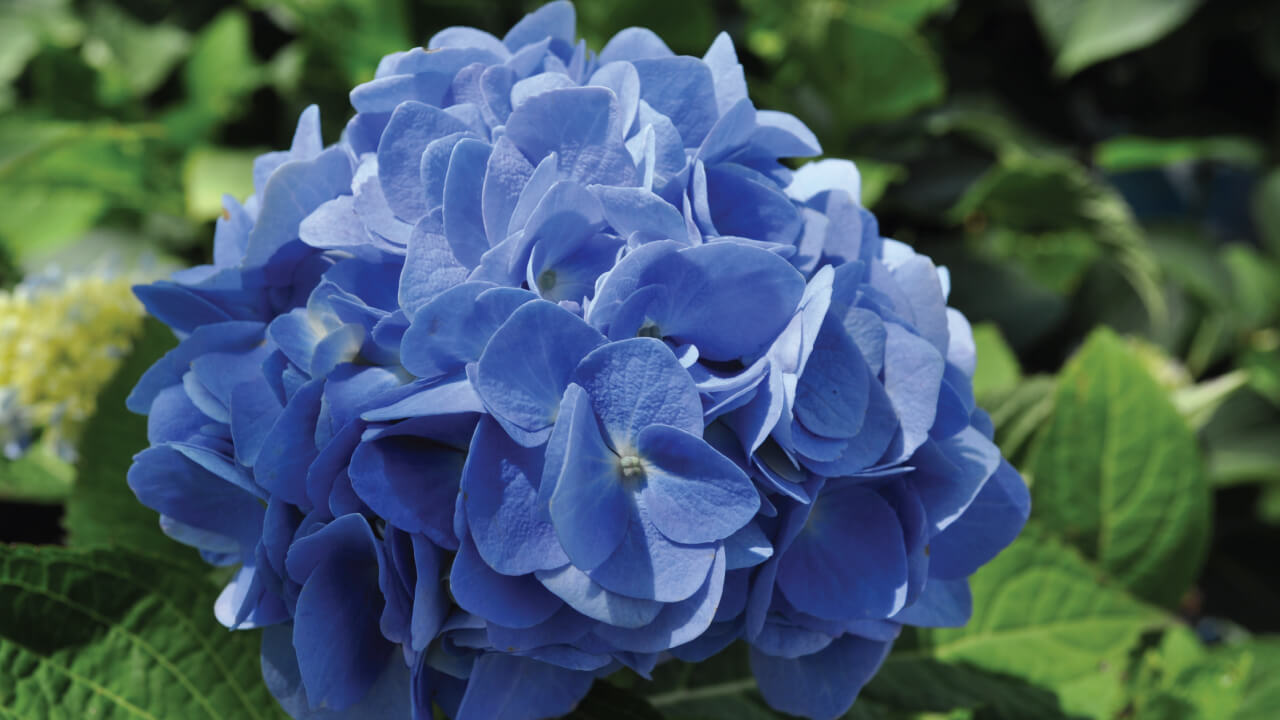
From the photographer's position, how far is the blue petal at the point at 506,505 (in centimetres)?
46

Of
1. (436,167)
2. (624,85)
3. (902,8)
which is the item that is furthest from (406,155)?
(902,8)

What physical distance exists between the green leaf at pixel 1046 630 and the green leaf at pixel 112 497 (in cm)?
62

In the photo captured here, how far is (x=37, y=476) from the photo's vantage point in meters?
0.93

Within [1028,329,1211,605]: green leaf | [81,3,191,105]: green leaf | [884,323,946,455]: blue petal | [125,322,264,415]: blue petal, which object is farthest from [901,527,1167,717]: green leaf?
[81,3,191,105]: green leaf

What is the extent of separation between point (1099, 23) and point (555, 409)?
58.3 inches

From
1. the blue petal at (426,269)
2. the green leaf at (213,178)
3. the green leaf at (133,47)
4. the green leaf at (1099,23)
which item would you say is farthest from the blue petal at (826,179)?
the green leaf at (133,47)

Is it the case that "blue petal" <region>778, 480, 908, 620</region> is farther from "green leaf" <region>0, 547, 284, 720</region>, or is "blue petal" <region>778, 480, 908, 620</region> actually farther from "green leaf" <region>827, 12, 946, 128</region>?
"green leaf" <region>827, 12, 946, 128</region>

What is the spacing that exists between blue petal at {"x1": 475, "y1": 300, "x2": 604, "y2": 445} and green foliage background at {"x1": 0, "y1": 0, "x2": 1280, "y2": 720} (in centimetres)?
24

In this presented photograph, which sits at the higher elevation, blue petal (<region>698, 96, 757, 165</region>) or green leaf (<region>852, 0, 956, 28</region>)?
blue petal (<region>698, 96, 757, 165</region>)

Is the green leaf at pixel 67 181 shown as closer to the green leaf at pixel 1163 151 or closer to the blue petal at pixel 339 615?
the blue petal at pixel 339 615

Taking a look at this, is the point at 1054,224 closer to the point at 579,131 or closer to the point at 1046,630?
the point at 1046,630

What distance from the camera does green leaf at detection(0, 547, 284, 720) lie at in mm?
584

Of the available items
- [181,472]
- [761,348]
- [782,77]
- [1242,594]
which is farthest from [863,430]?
[1242,594]

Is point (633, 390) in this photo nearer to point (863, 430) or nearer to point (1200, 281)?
point (863, 430)
